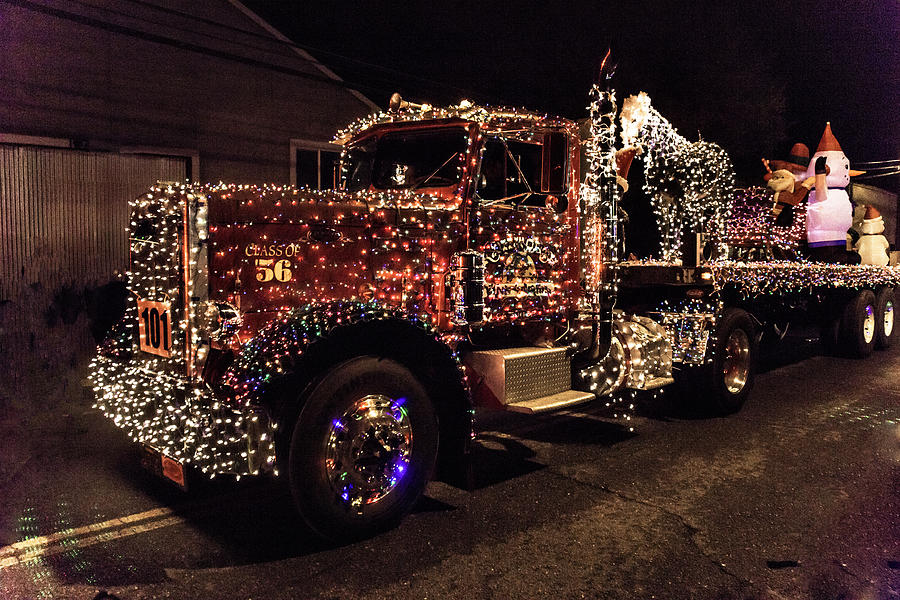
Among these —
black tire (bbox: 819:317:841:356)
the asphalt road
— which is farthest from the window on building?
black tire (bbox: 819:317:841:356)

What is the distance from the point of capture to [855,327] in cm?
1059

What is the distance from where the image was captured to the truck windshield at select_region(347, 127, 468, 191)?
4969mm

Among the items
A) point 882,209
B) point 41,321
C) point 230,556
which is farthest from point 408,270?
point 882,209

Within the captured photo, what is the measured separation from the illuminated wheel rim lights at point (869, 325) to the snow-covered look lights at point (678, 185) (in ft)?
11.0

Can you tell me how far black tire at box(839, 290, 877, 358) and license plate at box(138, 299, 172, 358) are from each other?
10.1 metres

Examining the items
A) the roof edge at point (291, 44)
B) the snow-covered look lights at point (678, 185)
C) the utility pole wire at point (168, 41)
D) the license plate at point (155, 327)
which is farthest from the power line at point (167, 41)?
the license plate at point (155, 327)

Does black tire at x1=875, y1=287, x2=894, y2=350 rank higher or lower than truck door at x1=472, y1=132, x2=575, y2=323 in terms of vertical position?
lower

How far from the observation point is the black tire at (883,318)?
11.4 metres

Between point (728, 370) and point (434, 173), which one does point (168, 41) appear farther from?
point (728, 370)

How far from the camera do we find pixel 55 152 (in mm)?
9375

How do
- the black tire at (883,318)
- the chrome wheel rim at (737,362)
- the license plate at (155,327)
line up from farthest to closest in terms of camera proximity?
1. the black tire at (883,318)
2. the chrome wheel rim at (737,362)
3. the license plate at (155,327)

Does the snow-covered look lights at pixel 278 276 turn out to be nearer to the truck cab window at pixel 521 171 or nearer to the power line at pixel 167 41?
the truck cab window at pixel 521 171

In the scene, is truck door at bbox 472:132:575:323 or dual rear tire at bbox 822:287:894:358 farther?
dual rear tire at bbox 822:287:894:358

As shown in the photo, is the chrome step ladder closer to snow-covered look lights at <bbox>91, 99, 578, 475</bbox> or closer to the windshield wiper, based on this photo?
snow-covered look lights at <bbox>91, 99, 578, 475</bbox>
